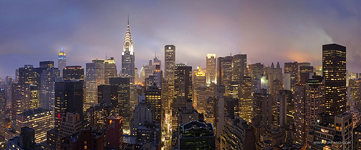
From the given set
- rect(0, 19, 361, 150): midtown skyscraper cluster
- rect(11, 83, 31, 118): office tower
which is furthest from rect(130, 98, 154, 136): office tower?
rect(11, 83, 31, 118): office tower

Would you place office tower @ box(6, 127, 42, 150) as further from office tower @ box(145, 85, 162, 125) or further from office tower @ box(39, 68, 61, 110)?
office tower @ box(39, 68, 61, 110)

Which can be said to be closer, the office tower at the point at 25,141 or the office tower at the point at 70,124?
the office tower at the point at 25,141

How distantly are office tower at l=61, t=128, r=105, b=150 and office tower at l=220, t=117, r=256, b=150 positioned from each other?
25.4 meters

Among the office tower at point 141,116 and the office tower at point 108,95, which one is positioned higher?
the office tower at point 108,95

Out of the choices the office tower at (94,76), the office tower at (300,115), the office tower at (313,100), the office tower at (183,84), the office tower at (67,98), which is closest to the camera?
the office tower at (300,115)

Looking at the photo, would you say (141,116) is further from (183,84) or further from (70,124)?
(183,84)

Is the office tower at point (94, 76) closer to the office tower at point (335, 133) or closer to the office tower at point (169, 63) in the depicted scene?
the office tower at point (169, 63)

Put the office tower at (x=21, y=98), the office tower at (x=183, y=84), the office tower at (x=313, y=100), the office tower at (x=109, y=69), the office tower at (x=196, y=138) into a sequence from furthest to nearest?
the office tower at (x=109, y=69) → the office tower at (x=183, y=84) → the office tower at (x=21, y=98) → the office tower at (x=313, y=100) → the office tower at (x=196, y=138)

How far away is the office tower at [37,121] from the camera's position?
2948 inches

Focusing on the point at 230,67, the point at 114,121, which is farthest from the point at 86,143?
the point at 230,67

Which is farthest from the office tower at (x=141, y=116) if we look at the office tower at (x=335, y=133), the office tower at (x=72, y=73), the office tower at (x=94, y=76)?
the office tower at (x=94, y=76)

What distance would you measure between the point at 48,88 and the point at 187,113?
94721 mm

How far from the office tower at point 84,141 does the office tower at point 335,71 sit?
8365 cm

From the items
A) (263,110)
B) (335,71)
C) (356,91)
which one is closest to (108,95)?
(263,110)
